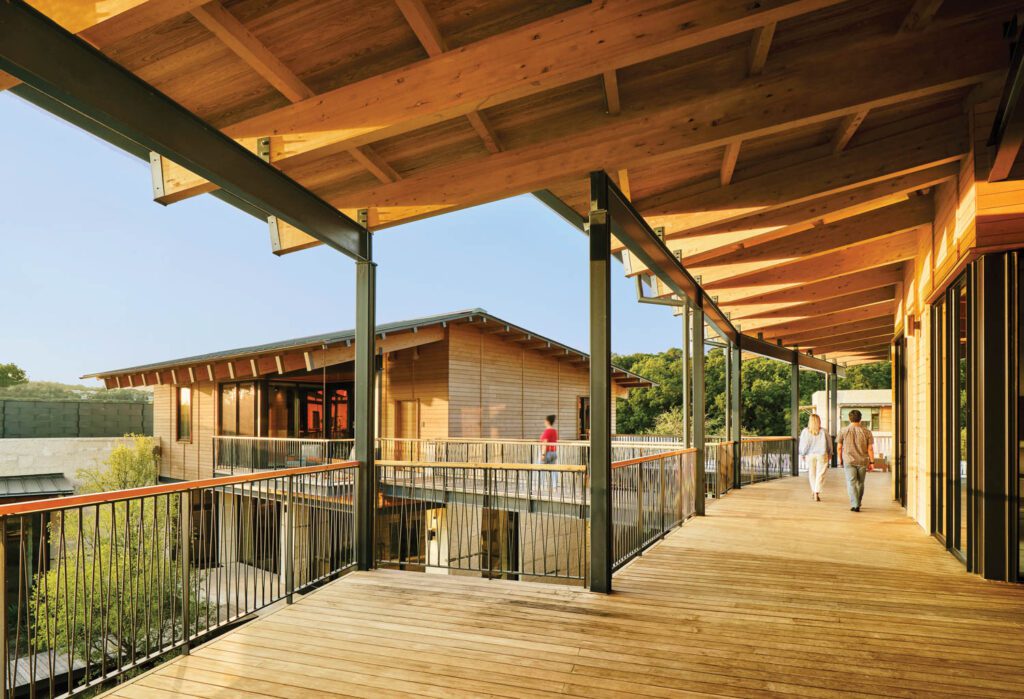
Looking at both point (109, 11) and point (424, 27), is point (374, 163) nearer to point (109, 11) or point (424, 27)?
point (424, 27)

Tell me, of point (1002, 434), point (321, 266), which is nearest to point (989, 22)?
point (1002, 434)

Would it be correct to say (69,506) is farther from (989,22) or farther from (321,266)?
(321,266)

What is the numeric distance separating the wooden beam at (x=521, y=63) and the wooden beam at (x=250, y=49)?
5.4 inches

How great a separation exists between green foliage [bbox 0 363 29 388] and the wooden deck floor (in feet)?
167

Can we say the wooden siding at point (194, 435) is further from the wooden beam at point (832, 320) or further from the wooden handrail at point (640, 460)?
the wooden beam at point (832, 320)

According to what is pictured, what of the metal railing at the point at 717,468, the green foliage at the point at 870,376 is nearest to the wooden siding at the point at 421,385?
the metal railing at the point at 717,468

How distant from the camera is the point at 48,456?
17.5 m

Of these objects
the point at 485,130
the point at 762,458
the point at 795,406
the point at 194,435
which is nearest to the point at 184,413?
the point at 194,435

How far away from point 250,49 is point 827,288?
9279 mm

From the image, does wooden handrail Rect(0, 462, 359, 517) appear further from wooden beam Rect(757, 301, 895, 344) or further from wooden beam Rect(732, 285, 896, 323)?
wooden beam Rect(757, 301, 895, 344)

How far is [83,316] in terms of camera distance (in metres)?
85.9

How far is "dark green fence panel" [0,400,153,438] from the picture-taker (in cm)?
2119

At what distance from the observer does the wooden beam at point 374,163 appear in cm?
494

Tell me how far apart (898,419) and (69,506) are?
10.8 metres
